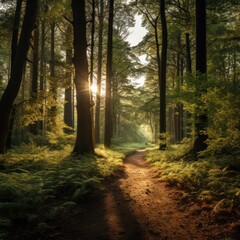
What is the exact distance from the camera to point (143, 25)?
74.8ft

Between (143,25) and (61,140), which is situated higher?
(143,25)

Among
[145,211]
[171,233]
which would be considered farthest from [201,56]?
[171,233]

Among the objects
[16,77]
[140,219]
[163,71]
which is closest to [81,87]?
[16,77]

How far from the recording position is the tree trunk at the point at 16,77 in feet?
31.8

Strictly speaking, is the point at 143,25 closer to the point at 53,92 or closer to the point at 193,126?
the point at 53,92

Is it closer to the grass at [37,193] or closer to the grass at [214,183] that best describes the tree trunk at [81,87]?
the grass at [37,193]

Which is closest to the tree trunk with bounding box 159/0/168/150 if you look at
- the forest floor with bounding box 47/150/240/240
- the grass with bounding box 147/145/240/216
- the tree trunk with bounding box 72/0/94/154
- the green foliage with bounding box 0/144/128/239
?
the tree trunk with bounding box 72/0/94/154

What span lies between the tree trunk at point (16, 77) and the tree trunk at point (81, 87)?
2.52 m

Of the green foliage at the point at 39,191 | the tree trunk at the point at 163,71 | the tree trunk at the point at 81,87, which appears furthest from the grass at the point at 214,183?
the tree trunk at the point at 163,71

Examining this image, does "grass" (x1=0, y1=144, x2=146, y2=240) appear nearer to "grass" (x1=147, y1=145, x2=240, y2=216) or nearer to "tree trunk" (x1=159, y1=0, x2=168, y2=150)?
"grass" (x1=147, y1=145, x2=240, y2=216)

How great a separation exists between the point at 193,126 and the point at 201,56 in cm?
315

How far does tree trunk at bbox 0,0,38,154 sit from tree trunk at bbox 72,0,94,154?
252cm

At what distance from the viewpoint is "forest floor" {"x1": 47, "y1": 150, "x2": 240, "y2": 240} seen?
4.26 meters

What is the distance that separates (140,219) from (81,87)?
28.4 feet
